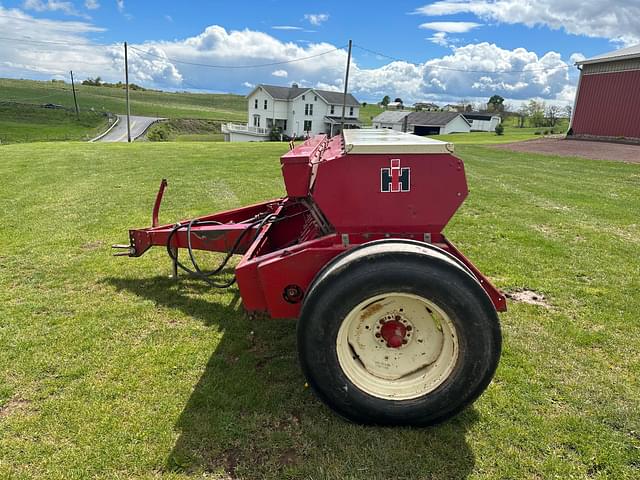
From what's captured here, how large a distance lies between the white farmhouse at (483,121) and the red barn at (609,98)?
4419 cm

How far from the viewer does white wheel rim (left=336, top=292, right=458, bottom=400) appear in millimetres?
2523

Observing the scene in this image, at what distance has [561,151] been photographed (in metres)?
17.6

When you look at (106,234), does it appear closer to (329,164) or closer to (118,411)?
(118,411)

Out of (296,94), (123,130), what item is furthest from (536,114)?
(123,130)

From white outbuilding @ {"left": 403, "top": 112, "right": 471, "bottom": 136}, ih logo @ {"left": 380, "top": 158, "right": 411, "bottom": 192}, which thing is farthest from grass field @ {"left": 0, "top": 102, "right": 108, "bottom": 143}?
ih logo @ {"left": 380, "top": 158, "right": 411, "bottom": 192}

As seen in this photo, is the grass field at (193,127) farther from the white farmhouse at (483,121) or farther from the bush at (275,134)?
the white farmhouse at (483,121)

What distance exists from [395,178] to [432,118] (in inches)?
2341

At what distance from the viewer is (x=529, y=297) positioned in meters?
4.24

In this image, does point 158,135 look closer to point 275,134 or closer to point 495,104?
point 275,134

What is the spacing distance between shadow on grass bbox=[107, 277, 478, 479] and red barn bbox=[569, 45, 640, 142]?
23692 mm

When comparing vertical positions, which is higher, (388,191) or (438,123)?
(438,123)

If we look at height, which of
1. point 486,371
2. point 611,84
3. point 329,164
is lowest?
point 486,371

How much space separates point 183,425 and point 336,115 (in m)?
55.5

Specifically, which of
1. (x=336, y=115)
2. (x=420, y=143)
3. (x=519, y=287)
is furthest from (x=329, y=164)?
(x=336, y=115)
